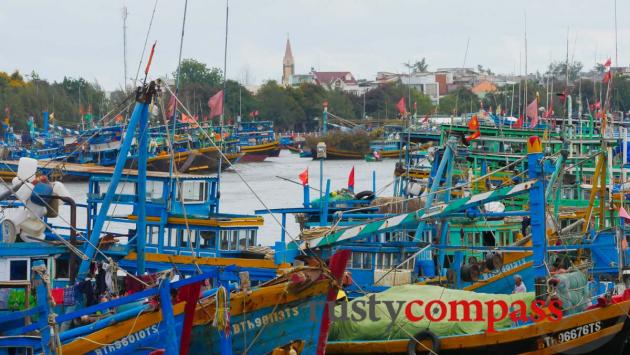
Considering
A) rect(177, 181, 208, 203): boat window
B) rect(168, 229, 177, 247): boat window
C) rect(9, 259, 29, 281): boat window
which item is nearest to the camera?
rect(9, 259, 29, 281): boat window

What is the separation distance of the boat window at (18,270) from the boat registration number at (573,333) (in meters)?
8.70

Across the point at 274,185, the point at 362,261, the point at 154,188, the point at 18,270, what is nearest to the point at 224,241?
the point at 154,188

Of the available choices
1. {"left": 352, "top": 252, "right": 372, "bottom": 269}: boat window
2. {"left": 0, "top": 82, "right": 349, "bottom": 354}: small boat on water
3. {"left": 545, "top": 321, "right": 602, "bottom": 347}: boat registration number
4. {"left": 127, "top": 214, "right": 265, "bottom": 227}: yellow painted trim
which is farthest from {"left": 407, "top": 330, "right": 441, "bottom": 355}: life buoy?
{"left": 127, "top": 214, "right": 265, "bottom": 227}: yellow painted trim

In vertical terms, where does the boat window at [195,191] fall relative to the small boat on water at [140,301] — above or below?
above

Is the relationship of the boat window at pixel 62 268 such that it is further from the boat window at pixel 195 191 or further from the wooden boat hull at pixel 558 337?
the wooden boat hull at pixel 558 337

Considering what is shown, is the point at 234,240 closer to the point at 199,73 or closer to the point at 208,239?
the point at 208,239

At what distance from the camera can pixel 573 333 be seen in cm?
1938

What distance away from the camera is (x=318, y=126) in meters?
128

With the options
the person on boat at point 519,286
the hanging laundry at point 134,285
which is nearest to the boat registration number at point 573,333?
the person on boat at point 519,286

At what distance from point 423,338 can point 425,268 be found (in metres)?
5.29

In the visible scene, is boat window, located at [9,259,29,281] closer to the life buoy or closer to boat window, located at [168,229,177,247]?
the life buoy

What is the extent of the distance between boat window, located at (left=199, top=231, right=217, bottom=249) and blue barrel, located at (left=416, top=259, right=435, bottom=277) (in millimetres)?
4421

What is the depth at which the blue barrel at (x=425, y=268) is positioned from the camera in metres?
24.8

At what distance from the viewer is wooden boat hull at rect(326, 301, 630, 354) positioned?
19.3 m
